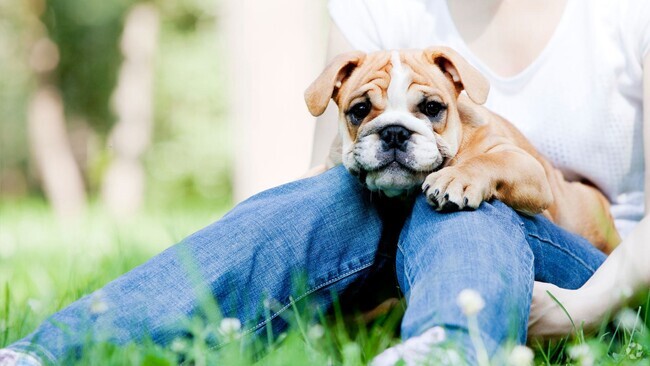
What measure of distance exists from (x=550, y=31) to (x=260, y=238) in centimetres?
174

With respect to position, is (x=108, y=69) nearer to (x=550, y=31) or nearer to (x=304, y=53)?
(x=304, y=53)

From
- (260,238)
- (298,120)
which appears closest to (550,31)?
(260,238)

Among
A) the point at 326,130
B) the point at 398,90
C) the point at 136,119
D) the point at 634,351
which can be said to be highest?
the point at 398,90

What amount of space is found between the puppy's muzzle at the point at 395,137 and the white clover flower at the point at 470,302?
2.92ft

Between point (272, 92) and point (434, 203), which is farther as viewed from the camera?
point (272, 92)

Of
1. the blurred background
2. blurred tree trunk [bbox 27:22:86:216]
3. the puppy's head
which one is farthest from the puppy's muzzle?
blurred tree trunk [bbox 27:22:86:216]

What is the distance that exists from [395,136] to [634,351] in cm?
105

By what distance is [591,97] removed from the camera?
371 centimetres

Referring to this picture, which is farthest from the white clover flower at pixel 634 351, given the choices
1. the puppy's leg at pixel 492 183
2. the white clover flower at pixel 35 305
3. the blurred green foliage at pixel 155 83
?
the blurred green foliage at pixel 155 83

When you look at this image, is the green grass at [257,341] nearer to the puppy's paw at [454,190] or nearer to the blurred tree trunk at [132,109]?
the puppy's paw at [454,190]

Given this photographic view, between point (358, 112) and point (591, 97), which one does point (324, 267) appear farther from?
point (591, 97)

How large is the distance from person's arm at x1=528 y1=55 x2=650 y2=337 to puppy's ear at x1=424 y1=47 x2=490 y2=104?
711mm

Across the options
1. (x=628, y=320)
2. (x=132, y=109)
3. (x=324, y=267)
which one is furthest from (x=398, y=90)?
(x=132, y=109)

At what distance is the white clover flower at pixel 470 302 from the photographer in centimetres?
210
